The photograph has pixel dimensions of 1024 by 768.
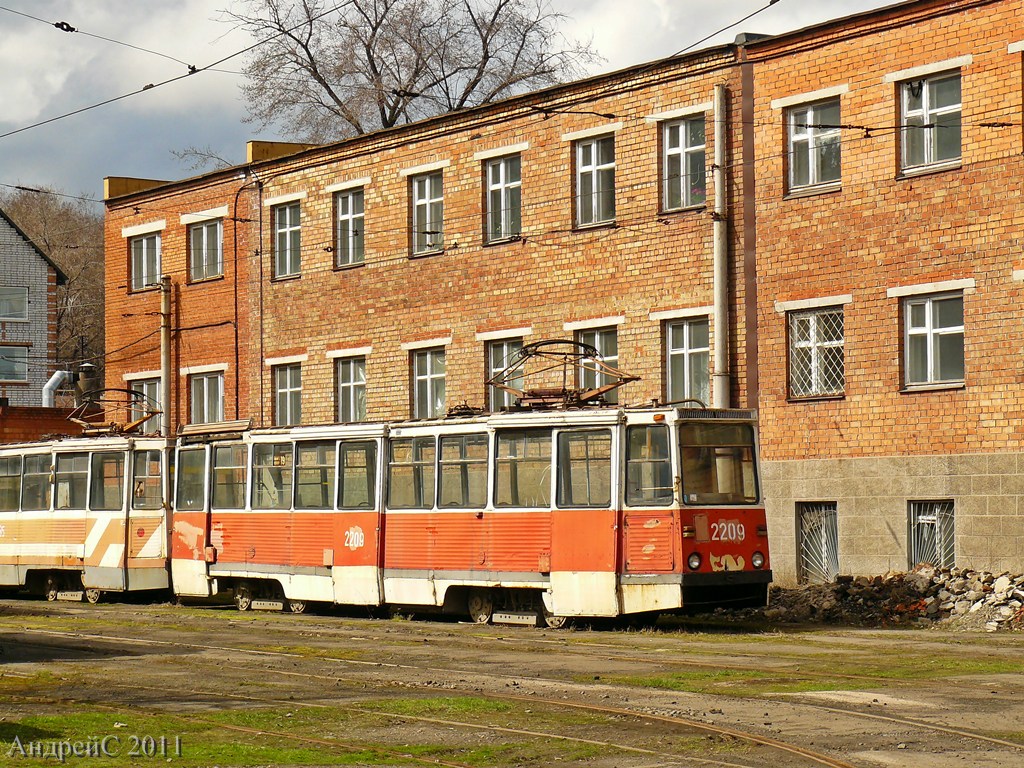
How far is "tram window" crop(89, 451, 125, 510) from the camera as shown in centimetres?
2797

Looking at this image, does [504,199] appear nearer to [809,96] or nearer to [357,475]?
[809,96]

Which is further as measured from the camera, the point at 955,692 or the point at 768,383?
the point at 768,383

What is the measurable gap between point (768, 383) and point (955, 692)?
13.4 metres

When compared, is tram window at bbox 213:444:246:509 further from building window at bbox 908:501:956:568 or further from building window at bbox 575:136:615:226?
building window at bbox 908:501:956:568

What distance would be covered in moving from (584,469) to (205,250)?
20.1m

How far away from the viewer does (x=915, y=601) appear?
74.0ft

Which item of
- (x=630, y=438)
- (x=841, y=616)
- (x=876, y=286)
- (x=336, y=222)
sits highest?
→ (x=336, y=222)

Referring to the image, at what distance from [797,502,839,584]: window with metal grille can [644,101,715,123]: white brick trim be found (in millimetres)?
6558

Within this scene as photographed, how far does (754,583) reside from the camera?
66.3 feet

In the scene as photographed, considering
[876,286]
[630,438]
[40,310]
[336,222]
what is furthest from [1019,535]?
[40,310]

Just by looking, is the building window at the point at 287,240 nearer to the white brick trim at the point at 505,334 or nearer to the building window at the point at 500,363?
the white brick trim at the point at 505,334

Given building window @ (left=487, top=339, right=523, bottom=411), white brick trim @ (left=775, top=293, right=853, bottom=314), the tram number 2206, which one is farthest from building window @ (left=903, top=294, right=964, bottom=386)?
building window @ (left=487, top=339, right=523, bottom=411)

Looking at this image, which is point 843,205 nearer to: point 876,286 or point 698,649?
point 876,286

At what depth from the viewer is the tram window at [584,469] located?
20375mm
